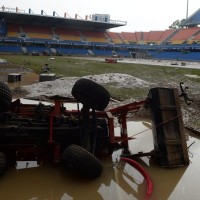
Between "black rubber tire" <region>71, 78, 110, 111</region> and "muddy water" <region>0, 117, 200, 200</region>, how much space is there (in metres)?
1.28

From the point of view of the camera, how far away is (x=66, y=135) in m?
5.44

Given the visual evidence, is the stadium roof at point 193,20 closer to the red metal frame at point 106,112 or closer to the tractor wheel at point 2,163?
the red metal frame at point 106,112

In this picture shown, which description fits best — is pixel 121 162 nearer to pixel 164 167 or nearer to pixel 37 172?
pixel 164 167

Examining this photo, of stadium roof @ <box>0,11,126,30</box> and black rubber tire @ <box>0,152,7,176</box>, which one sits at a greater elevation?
stadium roof @ <box>0,11,126,30</box>

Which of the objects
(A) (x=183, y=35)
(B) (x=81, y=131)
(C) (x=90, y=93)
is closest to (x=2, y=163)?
(B) (x=81, y=131)

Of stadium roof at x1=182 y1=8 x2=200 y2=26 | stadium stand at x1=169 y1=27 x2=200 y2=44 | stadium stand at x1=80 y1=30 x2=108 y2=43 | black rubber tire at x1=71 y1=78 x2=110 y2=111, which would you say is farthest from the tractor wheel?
stadium roof at x1=182 y1=8 x2=200 y2=26

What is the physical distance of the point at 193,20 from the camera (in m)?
79.6

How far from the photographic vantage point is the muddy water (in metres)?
4.62

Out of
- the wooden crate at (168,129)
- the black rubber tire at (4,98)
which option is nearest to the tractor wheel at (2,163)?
the black rubber tire at (4,98)

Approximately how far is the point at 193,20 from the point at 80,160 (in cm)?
8200

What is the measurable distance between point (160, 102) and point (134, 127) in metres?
2.82

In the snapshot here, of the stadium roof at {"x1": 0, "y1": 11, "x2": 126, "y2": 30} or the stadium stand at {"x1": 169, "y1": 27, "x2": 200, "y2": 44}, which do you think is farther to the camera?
the stadium stand at {"x1": 169, "y1": 27, "x2": 200, "y2": 44}

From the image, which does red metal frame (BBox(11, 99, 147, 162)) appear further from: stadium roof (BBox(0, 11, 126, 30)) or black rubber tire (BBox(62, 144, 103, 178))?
stadium roof (BBox(0, 11, 126, 30))

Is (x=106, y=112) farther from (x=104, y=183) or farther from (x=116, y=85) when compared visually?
(x=116, y=85)
